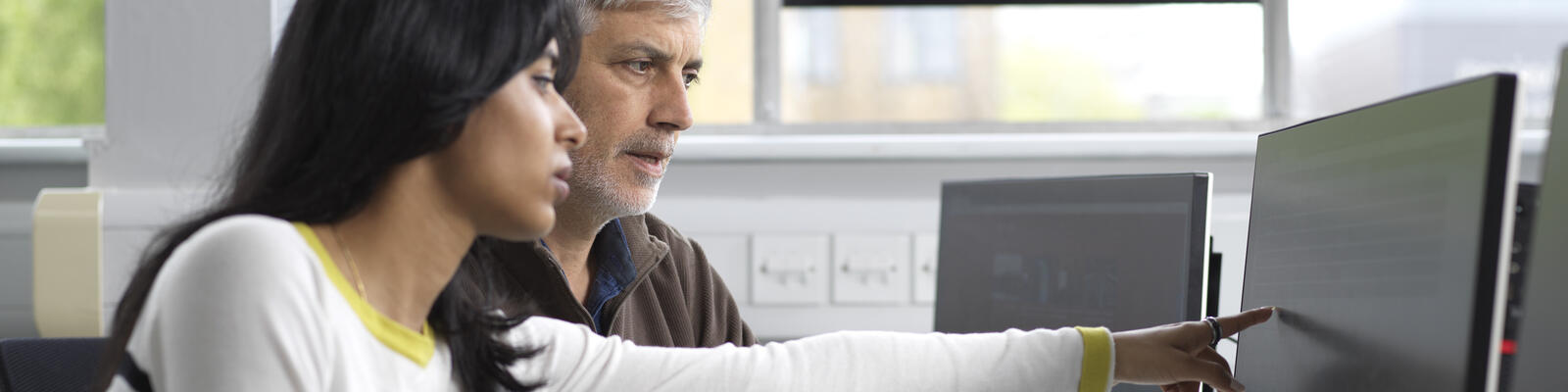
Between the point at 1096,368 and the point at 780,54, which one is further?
the point at 780,54

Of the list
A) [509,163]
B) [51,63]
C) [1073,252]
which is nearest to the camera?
[509,163]

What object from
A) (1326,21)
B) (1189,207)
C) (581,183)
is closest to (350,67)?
(581,183)

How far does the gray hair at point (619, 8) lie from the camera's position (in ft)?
3.77

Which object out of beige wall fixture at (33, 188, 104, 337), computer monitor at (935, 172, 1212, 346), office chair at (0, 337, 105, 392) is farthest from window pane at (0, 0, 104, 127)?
computer monitor at (935, 172, 1212, 346)

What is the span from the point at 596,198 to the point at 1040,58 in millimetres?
1054

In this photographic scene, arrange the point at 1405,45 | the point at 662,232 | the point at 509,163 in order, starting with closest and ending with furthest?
1. the point at 509,163
2. the point at 662,232
3. the point at 1405,45

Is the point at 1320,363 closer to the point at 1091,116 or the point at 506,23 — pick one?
the point at 506,23

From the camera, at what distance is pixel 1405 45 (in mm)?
2139

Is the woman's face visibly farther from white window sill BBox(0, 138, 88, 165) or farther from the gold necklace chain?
white window sill BBox(0, 138, 88, 165)

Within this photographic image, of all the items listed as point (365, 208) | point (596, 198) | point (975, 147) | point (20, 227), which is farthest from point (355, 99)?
point (20, 227)

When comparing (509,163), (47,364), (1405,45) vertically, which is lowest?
(47,364)

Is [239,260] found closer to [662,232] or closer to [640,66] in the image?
[640,66]

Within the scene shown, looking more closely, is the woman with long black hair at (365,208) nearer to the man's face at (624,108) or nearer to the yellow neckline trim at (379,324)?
the yellow neckline trim at (379,324)

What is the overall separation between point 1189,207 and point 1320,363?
194mm
